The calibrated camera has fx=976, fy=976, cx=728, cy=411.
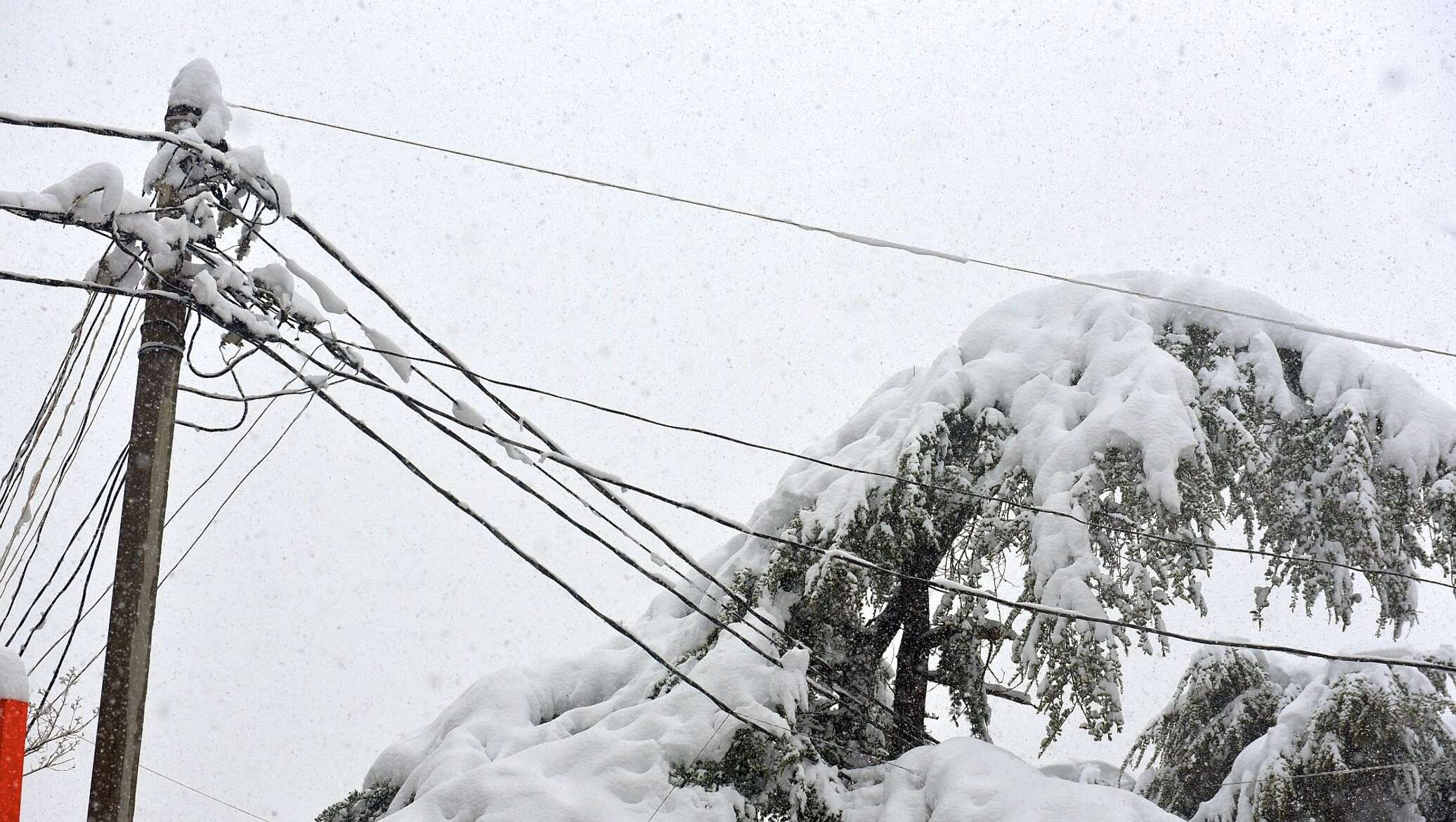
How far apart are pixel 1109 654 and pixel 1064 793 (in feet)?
2.98

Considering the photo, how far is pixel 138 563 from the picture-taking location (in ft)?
12.6

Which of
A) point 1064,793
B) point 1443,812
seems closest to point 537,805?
point 1064,793

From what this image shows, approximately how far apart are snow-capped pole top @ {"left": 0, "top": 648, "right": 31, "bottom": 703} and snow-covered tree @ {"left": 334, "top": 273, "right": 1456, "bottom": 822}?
2.25 metres

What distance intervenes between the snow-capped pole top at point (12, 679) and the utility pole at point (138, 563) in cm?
25

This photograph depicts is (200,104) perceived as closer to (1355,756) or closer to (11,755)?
(11,755)

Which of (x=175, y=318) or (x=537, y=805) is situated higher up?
(x=175, y=318)

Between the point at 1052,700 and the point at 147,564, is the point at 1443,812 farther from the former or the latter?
the point at 147,564

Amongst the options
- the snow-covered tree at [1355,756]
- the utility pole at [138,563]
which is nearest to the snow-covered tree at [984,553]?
the snow-covered tree at [1355,756]

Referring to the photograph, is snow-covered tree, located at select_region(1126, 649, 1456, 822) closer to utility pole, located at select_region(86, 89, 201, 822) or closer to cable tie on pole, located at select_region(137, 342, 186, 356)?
utility pole, located at select_region(86, 89, 201, 822)

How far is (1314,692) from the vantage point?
8156mm

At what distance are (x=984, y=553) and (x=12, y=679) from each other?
5.61 meters

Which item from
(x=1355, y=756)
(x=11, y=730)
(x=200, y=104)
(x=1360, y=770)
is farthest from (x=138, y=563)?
(x=1355, y=756)

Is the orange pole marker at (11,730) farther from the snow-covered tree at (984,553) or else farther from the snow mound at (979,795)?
the snow mound at (979,795)

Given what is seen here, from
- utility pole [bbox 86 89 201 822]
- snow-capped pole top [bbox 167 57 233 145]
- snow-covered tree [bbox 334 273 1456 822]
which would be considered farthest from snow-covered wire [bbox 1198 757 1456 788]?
snow-capped pole top [bbox 167 57 233 145]
